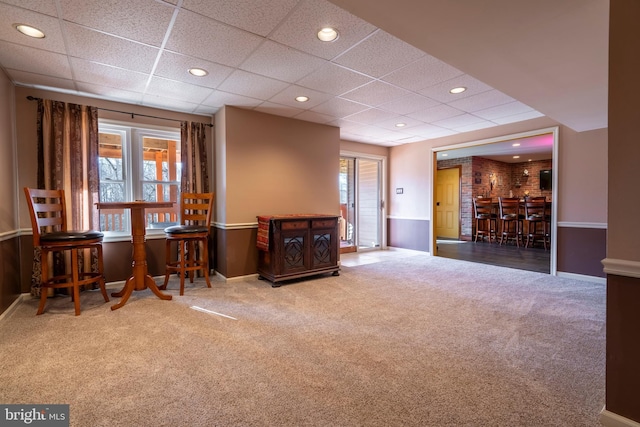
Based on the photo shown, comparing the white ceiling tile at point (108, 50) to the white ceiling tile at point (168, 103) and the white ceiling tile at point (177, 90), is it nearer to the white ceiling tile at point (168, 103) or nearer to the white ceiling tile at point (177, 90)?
the white ceiling tile at point (177, 90)

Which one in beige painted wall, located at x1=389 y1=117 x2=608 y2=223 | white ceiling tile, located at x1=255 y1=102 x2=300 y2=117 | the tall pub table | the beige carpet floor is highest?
white ceiling tile, located at x1=255 y1=102 x2=300 y2=117

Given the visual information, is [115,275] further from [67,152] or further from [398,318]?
[398,318]

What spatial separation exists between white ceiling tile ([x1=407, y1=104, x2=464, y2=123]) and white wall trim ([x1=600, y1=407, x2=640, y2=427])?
339 centimetres

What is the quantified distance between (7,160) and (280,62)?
2906 mm

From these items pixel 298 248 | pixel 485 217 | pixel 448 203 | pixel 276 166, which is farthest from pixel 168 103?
pixel 448 203

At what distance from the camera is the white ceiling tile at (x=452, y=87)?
301 centimetres

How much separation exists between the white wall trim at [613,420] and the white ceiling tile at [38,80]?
15.9 ft

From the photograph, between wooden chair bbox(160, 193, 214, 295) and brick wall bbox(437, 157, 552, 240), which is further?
brick wall bbox(437, 157, 552, 240)

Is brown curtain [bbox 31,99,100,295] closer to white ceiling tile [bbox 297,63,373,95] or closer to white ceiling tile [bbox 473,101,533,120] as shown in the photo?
white ceiling tile [bbox 297,63,373,95]

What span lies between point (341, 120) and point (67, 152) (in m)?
3.50

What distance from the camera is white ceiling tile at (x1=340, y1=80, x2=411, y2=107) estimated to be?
3.20m

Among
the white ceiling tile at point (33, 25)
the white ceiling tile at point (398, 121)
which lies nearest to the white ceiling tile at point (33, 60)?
the white ceiling tile at point (33, 25)

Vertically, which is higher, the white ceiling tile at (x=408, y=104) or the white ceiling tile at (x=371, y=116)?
the white ceiling tile at (x=371, y=116)

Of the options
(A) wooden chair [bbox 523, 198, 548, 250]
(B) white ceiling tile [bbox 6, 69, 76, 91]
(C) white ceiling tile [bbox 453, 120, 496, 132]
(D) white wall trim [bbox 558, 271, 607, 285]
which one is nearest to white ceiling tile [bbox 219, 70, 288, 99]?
(B) white ceiling tile [bbox 6, 69, 76, 91]
